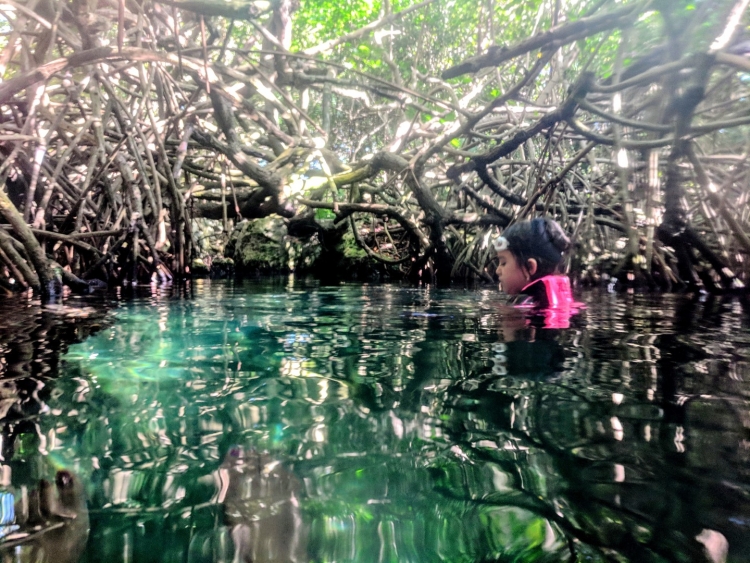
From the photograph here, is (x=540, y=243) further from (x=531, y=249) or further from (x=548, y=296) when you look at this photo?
(x=548, y=296)

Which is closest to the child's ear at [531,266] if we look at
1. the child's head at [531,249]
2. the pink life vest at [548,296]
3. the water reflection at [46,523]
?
the child's head at [531,249]

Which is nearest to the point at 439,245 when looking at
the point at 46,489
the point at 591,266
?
the point at 591,266

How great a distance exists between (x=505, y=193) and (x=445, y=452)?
15.4 ft

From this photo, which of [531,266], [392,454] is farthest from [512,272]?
[392,454]

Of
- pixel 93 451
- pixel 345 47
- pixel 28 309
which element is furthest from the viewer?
pixel 345 47

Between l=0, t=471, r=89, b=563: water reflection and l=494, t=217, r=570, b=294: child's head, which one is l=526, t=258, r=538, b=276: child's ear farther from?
l=0, t=471, r=89, b=563: water reflection

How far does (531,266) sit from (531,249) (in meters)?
0.10

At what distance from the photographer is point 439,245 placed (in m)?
6.01

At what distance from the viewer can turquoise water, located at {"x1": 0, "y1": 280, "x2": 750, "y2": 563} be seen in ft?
1.66

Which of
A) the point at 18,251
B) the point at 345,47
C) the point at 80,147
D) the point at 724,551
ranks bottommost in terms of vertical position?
the point at 724,551

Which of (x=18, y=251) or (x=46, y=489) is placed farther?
(x=18, y=251)

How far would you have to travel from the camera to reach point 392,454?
69cm

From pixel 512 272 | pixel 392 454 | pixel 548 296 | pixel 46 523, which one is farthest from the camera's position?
pixel 512 272

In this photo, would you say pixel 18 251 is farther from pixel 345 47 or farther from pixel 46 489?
Result: pixel 345 47
